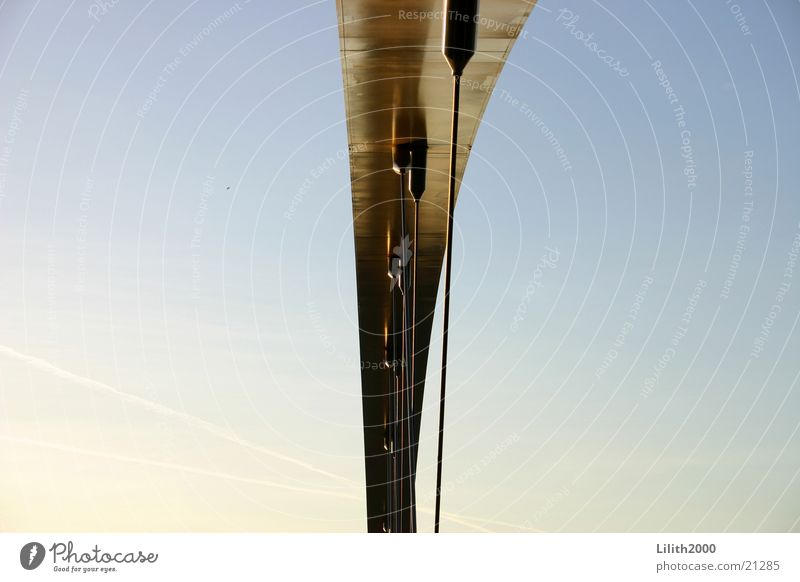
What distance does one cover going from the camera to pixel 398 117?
1171 cm

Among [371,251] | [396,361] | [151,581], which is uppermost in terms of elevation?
[371,251]

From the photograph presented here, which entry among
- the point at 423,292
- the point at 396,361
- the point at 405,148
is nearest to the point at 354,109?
the point at 405,148

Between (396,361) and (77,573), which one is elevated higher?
(396,361)

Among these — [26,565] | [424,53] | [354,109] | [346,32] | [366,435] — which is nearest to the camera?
[26,565]

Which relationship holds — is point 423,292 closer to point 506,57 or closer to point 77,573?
point 506,57

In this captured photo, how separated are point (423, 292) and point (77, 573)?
11787mm

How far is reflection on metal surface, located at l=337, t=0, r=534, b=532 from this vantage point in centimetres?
908

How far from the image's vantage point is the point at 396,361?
2038 cm

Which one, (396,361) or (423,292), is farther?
(396,361)

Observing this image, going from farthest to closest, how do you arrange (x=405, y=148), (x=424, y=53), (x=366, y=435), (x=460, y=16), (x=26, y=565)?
(x=366, y=435)
(x=405, y=148)
(x=424, y=53)
(x=460, y=16)
(x=26, y=565)

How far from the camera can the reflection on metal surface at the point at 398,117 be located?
29.8 ft

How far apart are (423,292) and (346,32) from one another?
8739 millimetres

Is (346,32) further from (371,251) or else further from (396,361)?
(396,361)

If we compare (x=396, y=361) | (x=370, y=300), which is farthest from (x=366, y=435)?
(x=370, y=300)
